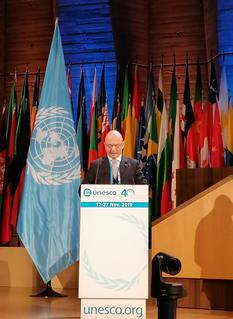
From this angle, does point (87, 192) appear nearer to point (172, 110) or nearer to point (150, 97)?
point (172, 110)

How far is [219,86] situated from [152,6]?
173cm

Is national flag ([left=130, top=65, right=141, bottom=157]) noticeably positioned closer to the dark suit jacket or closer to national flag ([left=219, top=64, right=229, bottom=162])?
national flag ([left=219, top=64, right=229, bottom=162])

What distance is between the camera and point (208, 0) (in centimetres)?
785

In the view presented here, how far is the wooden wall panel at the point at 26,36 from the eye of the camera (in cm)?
857

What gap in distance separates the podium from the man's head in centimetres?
64

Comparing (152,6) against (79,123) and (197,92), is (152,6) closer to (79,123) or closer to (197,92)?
(197,92)

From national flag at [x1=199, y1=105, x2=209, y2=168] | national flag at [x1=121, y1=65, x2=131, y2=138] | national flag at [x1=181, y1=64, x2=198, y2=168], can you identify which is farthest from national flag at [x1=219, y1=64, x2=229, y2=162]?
national flag at [x1=121, y1=65, x2=131, y2=138]

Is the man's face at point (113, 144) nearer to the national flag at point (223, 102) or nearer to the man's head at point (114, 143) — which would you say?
the man's head at point (114, 143)

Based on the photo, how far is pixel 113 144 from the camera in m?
4.07

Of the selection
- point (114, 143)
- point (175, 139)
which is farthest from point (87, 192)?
point (175, 139)

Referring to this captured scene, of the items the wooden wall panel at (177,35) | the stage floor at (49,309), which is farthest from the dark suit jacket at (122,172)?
the wooden wall panel at (177,35)

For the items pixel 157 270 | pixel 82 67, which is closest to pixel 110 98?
pixel 82 67

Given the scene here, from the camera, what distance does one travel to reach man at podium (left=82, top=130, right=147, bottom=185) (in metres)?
4.12

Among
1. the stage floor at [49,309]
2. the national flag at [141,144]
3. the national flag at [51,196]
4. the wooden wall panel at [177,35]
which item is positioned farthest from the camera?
the wooden wall panel at [177,35]
